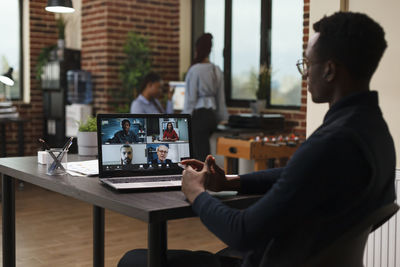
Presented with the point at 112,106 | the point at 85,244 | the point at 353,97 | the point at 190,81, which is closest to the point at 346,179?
the point at 353,97

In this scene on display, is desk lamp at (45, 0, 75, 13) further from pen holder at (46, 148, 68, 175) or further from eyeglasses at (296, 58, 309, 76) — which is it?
eyeglasses at (296, 58, 309, 76)

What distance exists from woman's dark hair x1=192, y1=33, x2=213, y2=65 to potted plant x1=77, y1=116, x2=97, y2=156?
2372mm

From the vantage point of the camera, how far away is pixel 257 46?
5.90 m

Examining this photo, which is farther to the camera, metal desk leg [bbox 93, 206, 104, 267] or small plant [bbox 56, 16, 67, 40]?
small plant [bbox 56, 16, 67, 40]

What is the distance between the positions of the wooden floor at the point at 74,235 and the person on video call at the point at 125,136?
5.34ft

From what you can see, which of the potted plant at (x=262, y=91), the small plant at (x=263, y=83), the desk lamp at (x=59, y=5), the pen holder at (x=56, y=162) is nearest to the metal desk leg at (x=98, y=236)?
the pen holder at (x=56, y=162)

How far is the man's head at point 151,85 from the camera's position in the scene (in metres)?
5.07

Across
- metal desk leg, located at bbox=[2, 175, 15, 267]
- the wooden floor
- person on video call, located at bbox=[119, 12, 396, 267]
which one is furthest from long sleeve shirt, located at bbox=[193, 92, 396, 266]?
the wooden floor

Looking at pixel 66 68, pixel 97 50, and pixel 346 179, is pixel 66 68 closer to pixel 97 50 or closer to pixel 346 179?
pixel 97 50

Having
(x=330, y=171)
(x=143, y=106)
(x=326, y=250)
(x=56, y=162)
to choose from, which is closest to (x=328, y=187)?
(x=330, y=171)

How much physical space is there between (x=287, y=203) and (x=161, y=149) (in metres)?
0.87

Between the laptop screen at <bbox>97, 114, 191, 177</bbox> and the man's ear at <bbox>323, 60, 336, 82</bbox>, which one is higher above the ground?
the man's ear at <bbox>323, 60, 336, 82</bbox>

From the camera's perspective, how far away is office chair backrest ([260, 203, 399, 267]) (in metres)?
1.27

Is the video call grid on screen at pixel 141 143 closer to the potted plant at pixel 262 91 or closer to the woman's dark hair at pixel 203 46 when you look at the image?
the woman's dark hair at pixel 203 46
